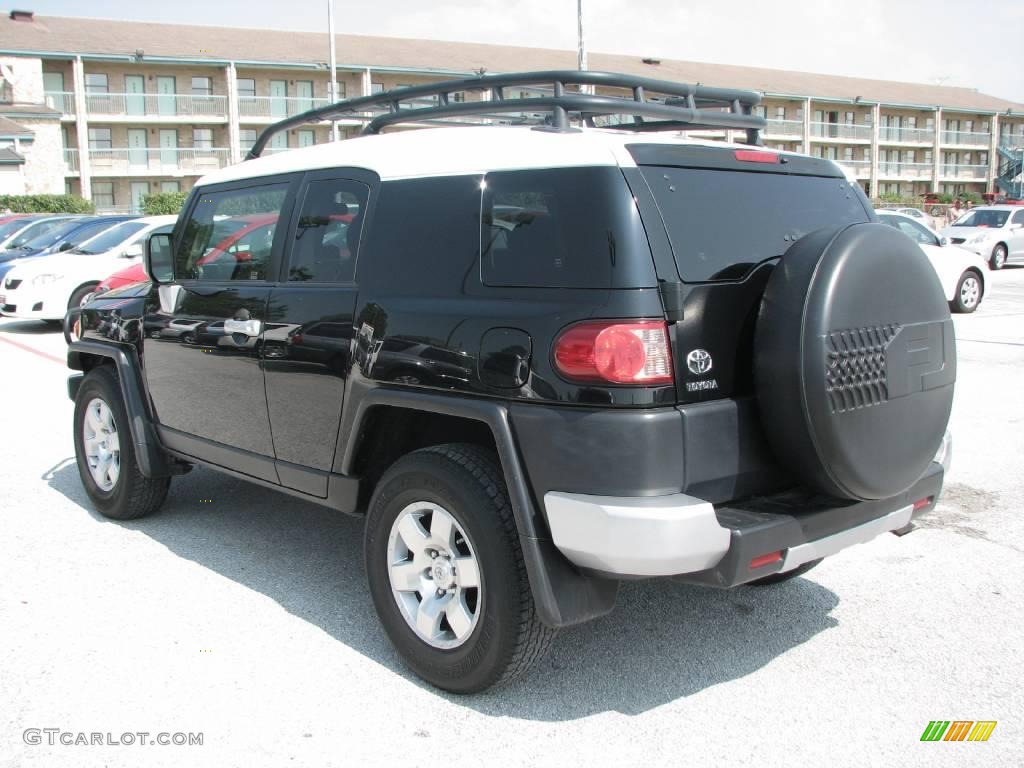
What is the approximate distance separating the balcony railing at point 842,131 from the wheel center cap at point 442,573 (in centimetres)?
7149

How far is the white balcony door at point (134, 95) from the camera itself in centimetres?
5247

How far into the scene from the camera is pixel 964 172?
78.3m

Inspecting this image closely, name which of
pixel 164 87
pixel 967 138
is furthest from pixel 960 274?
pixel 967 138

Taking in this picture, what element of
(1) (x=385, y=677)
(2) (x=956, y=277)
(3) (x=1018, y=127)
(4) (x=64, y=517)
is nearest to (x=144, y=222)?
(4) (x=64, y=517)

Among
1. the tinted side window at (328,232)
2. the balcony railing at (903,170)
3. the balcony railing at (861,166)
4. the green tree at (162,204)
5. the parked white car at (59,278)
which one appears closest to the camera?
the tinted side window at (328,232)

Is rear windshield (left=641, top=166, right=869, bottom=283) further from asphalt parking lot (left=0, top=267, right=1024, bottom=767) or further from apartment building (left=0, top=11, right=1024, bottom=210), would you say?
apartment building (left=0, top=11, right=1024, bottom=210)

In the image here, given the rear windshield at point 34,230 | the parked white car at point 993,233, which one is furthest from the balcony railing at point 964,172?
the rear windshield at point 34,230

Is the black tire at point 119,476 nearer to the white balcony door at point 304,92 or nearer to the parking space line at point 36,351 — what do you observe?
the parking space line at point 36,351

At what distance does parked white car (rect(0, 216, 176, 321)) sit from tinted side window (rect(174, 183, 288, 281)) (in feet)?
32.5

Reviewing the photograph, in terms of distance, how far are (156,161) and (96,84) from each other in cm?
485

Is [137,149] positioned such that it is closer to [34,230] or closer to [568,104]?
[34,230]

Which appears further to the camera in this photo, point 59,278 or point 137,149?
point 137,149

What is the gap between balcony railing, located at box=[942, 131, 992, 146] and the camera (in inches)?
3046

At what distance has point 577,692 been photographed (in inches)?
141
